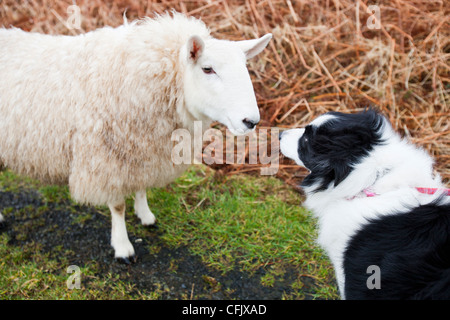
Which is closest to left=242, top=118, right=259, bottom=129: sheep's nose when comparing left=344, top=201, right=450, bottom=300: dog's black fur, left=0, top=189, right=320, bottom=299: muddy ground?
left=344, top=201, right=450, bottom=300: dog's black fur

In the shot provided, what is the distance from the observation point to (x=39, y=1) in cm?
607

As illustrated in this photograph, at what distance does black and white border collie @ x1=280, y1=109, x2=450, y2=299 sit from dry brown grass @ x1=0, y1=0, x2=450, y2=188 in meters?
1.82

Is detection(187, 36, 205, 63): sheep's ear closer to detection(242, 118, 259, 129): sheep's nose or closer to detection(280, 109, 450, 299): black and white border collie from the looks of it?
detection(242, 118, 259, 129): sheep's nose

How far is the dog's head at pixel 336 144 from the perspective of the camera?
1812mm

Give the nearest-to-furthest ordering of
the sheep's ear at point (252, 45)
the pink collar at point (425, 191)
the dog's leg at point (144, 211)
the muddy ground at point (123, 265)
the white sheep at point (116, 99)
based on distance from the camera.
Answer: the pink collar at point (425, 191) < the white sheep at point (116, 99) < the sheep's ear at point (252, 45) < the muddy ground at point (123, 265) < the dog's leg at point (144, 211)

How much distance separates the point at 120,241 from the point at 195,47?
5.42ft

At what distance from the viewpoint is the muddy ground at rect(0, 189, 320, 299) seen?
271 centimetres

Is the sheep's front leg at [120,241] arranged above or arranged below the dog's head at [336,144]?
below

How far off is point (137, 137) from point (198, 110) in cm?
47

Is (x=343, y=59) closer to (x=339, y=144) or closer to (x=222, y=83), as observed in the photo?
(x=222, y=83)

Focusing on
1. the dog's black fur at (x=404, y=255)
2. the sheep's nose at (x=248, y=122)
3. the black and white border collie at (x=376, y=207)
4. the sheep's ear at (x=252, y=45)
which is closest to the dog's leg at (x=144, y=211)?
the sheep's nose at (x=248, y=122)

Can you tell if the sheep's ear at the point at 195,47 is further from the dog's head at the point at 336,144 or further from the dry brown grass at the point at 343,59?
the dry brown grass at the point at 343,59

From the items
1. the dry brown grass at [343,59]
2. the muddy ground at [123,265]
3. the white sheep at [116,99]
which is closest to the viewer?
the white sheep at [116,99]

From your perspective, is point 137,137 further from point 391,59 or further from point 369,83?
point 391,59
